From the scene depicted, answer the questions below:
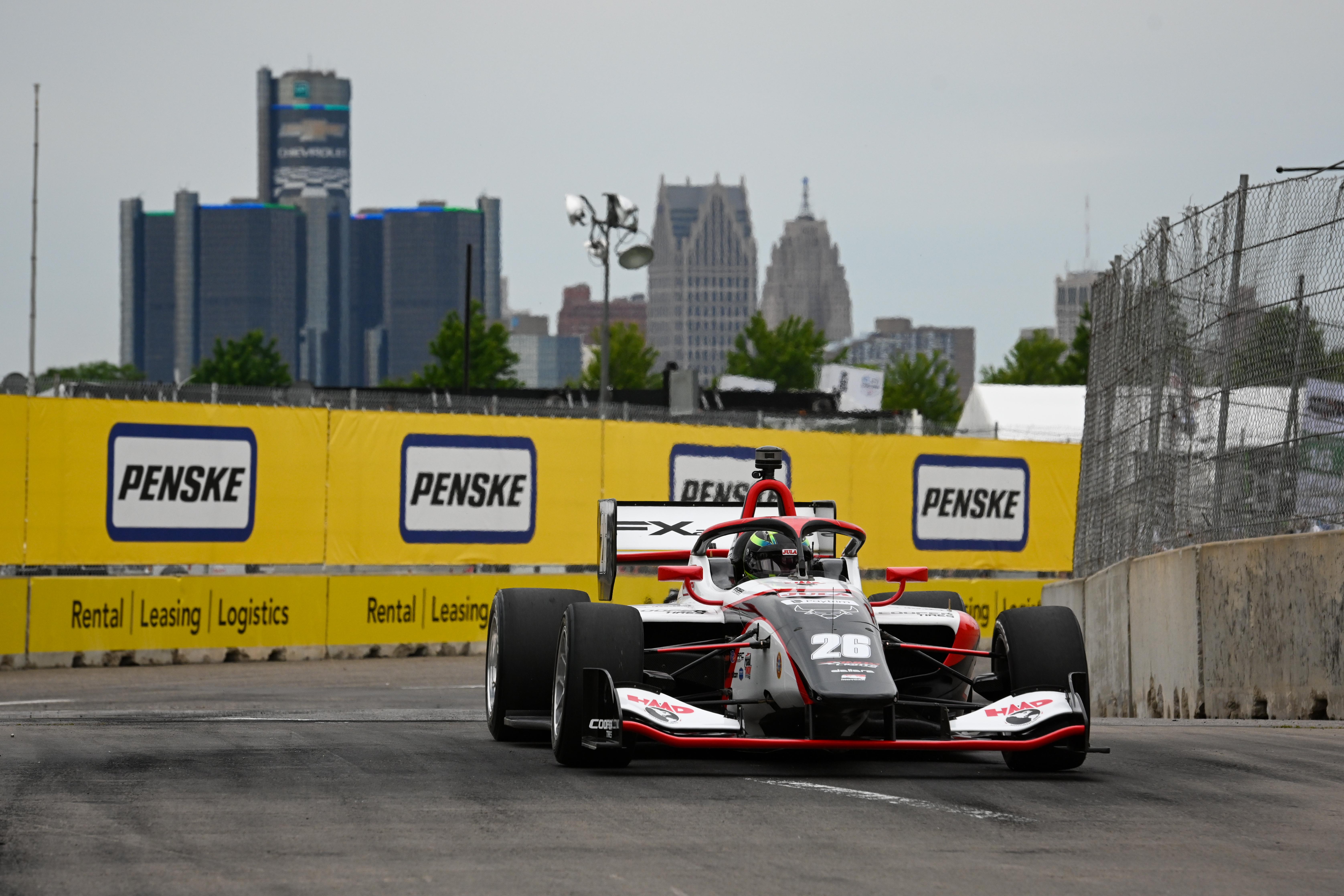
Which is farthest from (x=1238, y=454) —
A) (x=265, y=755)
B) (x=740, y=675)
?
(x=265, y=755)

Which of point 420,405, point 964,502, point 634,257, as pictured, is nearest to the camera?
point 420,405

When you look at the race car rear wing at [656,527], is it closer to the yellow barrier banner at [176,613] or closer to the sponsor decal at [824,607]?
the sponsor decal at [824,607]

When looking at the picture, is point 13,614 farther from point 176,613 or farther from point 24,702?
point 24,702

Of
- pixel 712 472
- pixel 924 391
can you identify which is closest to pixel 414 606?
pixel 712 472

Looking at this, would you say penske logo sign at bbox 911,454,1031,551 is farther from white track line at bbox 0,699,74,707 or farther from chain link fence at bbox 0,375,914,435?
white track line at bbox 0,699,74,707

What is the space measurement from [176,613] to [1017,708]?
12.3 metres

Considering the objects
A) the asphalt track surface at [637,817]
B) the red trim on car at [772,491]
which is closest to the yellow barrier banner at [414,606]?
the asphalt track surface at [637,817]

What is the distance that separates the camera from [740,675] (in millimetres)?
9141

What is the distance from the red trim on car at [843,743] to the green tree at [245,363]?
11244 centimetres

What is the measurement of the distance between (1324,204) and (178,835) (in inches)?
354

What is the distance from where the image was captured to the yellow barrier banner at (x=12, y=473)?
18.0 m

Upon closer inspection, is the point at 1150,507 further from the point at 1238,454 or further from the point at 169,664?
the point at 169,664

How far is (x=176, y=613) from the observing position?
19141 millimetres

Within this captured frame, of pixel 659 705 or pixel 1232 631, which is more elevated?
pixel 1232 631
